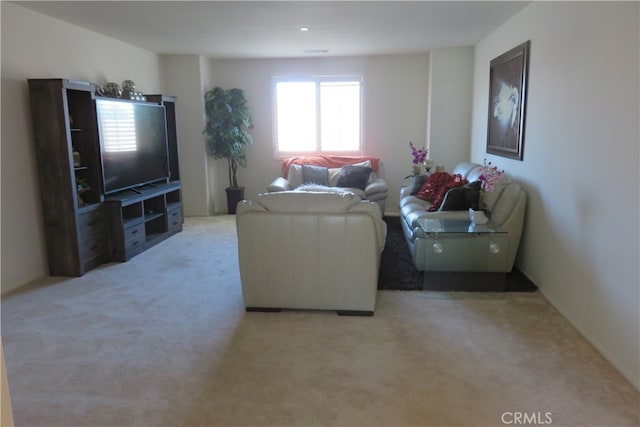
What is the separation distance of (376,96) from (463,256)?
3856mm

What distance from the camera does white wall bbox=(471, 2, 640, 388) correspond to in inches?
98.3

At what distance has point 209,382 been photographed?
247 cm

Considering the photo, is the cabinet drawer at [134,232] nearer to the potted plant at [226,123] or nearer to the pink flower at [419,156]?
the potted plant at [226,123]

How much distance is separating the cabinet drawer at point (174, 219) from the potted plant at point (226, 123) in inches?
49.0

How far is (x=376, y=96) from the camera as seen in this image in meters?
7.05

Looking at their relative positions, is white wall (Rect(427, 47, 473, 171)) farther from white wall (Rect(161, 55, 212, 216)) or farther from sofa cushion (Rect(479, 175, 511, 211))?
white wall (Rect(161, 55, 212, 216))

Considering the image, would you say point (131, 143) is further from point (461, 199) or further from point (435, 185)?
point (461, 199)

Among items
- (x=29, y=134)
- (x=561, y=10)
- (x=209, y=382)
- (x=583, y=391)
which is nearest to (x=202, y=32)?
(x=29, y=134)

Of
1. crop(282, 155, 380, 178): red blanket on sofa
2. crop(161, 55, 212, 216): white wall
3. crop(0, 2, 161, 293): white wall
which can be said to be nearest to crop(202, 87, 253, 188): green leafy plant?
crop(161, 55, 212, 216): white wall

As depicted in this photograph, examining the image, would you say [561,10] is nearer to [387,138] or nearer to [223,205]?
[387,138]

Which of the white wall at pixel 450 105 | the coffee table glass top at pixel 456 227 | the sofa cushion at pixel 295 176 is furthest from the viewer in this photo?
the sofa cushion at pixel 295 176

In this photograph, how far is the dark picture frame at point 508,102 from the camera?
4.23m

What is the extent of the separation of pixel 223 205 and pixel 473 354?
5.48 m

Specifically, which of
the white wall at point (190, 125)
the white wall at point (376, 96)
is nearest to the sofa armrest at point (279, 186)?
the white wall at point (376, 96)
